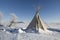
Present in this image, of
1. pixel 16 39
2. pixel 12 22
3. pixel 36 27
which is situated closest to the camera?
pixel 16 39

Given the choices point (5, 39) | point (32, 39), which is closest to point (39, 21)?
point (32, 39)

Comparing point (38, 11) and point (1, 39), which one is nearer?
point (1, 39)

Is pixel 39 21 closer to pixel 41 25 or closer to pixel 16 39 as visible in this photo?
pixel 41 25

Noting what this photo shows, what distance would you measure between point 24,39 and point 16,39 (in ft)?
2.86

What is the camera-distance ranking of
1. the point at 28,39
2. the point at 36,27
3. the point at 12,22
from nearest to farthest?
the point at 28,39
the point at 36,27
the point at 12,22

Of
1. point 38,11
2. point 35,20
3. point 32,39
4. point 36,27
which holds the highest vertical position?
point 38,11

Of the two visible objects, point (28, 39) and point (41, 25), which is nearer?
point (28, 39)

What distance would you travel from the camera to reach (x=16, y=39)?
9.26 meters

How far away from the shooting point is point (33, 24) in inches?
733

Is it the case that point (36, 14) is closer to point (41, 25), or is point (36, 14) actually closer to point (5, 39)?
point (41, 25)

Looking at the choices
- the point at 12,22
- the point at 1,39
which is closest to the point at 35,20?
the point at 1,39

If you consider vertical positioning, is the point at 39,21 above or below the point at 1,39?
above

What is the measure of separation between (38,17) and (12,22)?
1823 cm

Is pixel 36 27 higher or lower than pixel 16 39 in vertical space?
higher
